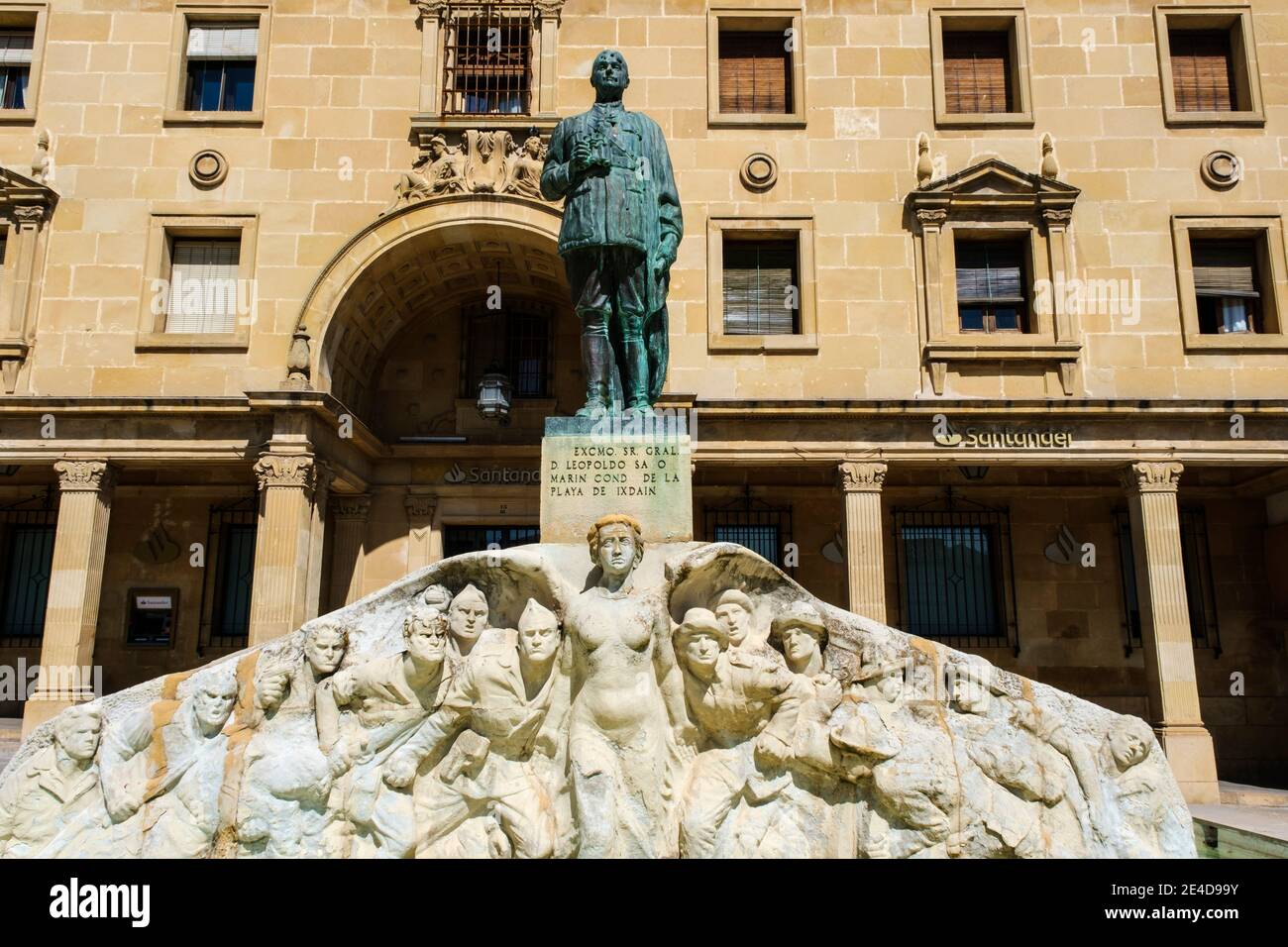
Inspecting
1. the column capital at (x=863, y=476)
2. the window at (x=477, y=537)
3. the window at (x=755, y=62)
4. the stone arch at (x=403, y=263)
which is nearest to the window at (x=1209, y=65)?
the window at (x=755, y=62)

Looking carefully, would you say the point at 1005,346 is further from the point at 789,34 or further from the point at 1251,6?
the point at 1251,6

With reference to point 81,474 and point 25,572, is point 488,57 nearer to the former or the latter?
point 81,474

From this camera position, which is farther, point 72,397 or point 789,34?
point 789,34

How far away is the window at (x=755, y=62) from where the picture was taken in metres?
14.7

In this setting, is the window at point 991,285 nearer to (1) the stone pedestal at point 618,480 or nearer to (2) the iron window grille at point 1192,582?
(2) the iron window grille at point 1192,582

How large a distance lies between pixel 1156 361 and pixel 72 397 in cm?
1589

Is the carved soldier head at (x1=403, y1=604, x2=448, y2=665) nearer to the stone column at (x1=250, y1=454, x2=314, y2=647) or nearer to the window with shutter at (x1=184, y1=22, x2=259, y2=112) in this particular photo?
the stone column at (x1=250, y1=454, x2=314, y2=647)

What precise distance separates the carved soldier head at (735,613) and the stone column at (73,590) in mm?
10628

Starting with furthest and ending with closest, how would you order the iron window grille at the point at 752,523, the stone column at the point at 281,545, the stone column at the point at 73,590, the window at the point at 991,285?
the iron window grille at the point at 752,523 → the window at the point at 991,285 → the stone column at the point at 73,590 → the stone column at the point at 281,545

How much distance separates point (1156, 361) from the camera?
1376 centimetres

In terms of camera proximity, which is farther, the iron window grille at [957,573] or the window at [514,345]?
the window at [514,345]

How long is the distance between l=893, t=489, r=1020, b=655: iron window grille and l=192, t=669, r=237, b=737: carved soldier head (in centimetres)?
1163
